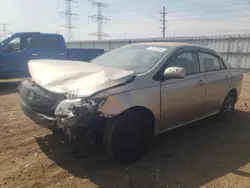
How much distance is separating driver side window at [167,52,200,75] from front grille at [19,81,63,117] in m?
1.82

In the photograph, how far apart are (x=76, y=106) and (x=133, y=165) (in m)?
1.18

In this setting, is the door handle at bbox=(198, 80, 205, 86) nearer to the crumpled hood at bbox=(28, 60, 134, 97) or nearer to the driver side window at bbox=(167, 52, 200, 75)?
the driver side window at bbox=(167, 52, 200, 75)

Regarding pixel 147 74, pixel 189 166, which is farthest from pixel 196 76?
pixel 189 166

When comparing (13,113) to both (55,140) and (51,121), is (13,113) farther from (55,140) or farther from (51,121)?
(51,121)

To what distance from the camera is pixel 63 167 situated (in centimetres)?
329

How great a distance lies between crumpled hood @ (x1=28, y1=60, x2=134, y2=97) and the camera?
3.01 metres

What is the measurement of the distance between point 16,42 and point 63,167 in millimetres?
8090

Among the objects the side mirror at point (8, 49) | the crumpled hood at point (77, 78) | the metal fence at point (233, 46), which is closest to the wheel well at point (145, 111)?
the crumpled hood at point (77, 78)

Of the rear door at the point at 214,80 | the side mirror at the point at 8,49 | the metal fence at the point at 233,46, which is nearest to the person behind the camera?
the rear door at the point at 214,80

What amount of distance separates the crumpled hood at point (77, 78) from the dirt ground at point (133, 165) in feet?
3.01

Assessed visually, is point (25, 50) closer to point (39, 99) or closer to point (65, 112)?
point (39, 99)

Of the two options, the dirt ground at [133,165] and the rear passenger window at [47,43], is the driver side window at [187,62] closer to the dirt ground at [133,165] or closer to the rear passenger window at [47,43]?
the dirt ground at [133,165]

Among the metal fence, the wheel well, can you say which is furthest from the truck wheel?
the metal fence

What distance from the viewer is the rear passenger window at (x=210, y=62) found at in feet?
15.5
